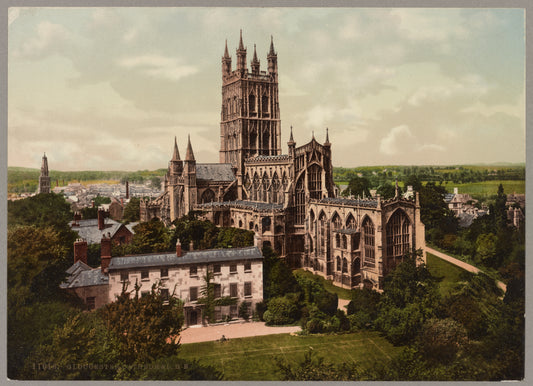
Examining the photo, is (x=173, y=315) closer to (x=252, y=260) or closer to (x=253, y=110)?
(x=252, y=260)

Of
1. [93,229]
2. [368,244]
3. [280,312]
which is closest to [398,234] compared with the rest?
[368,244]

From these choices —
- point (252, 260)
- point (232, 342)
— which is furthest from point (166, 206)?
point (232, 342)

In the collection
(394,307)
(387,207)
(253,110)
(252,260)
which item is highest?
(253,110)

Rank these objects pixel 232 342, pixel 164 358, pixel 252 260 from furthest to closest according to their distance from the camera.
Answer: pixel 252 260 → pixel 232 342 → pixel 164 358

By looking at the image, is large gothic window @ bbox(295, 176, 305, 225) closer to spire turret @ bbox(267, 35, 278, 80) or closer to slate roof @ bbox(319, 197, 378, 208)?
slate roof @ bbox(319, 197, 378, 208)

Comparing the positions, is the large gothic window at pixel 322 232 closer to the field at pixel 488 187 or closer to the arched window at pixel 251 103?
the field at pixel 488 187

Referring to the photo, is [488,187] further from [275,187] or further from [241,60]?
[241,60]
